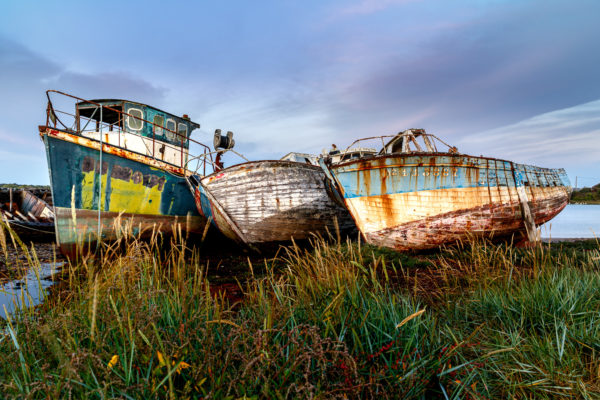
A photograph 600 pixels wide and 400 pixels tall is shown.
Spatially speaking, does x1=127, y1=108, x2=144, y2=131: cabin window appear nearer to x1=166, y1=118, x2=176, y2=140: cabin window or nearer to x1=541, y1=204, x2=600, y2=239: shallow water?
x1=166, y1=118, x2=176, y2=140: cabin window

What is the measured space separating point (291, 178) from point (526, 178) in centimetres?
730

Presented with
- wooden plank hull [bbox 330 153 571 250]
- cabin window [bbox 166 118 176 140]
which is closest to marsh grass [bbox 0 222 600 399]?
wooden plank hull [bbox 330 153 571 250]

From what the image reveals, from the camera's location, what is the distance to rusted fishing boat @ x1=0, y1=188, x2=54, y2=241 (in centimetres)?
1227

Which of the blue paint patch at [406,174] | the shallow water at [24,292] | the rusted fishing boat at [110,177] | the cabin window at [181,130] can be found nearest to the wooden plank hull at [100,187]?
the rusted fishing boat at [110,177]

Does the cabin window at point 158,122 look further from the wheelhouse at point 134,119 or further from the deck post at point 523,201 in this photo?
the deck post at point 523,201

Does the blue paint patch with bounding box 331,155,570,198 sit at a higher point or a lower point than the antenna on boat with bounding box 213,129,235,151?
lower

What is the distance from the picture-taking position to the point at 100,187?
8.56 meters

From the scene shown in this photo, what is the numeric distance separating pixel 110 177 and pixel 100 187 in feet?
1.22

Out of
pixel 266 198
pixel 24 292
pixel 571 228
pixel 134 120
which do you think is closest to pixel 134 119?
pixel 134 120

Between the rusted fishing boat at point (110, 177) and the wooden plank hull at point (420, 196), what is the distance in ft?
16.2

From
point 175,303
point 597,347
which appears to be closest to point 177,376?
point 175,303

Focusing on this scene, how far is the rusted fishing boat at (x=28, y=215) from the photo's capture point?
1227 centimetres

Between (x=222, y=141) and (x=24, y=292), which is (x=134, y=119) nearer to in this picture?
(x=222, y=141)

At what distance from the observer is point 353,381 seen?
1.69 m
